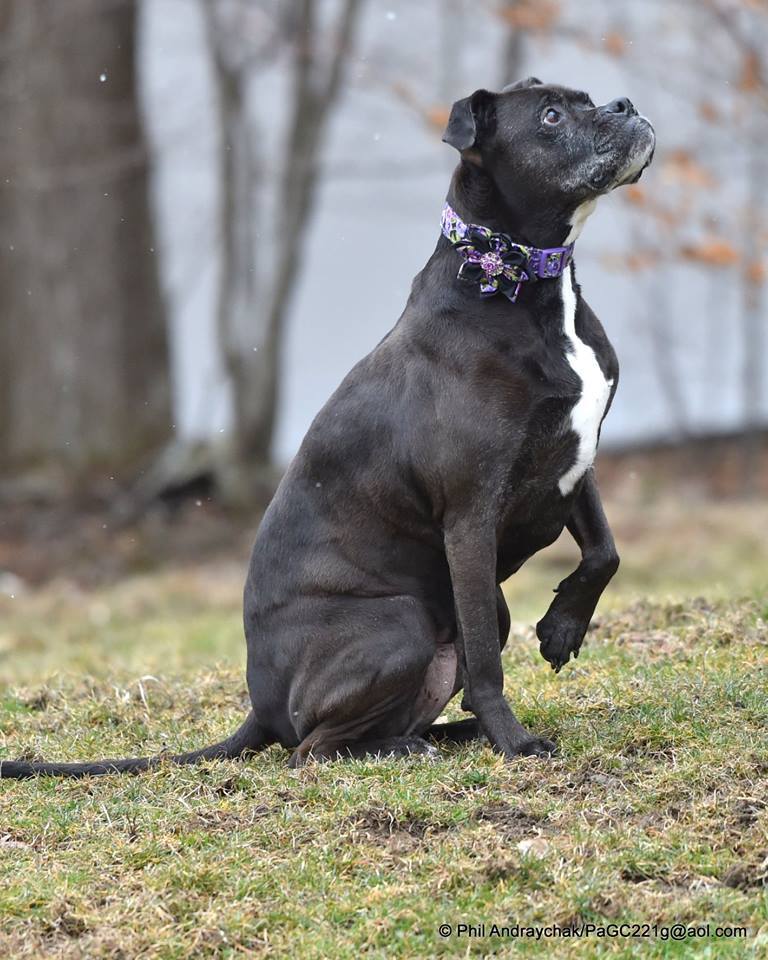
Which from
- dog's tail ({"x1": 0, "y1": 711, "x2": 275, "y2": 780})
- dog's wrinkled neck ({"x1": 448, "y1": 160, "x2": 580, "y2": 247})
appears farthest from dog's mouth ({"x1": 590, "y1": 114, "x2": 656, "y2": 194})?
dog's tail ({"x1": 0, "y1": 711, "x2": 275, "y2": 780})

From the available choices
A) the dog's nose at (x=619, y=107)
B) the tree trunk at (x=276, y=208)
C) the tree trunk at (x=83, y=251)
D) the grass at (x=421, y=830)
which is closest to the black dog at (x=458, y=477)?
the dog's nose at (x=619, y=107)

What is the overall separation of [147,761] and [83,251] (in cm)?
1045

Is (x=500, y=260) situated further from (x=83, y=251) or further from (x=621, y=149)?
(x=83, y=251)

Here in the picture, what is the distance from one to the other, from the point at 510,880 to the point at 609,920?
0.30 m

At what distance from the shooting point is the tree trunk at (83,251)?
47.9 feet

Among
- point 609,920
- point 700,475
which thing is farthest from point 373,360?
point 700,475

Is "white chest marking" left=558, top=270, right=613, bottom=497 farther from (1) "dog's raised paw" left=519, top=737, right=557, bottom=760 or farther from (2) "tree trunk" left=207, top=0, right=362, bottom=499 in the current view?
(2) "tree trunk" left=207, top=0, right=362, bottom=499

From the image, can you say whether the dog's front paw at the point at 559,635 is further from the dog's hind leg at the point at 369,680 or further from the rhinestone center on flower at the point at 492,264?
the rhinestone center on flower at the point at 492,264

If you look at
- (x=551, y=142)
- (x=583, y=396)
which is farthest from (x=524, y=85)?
(x=583, y=396)

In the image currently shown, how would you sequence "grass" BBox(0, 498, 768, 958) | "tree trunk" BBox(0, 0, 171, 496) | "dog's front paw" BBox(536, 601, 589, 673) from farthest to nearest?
"tree trunk" BBox(0, 0, 171, 496), "dog's front paw" BBox(536, 601, 589, 673), "grass" BBox(0, 498, 768, 958)

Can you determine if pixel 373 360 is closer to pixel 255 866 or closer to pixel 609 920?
pixel 255 866

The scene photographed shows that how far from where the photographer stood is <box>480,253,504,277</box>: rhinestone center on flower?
482cm

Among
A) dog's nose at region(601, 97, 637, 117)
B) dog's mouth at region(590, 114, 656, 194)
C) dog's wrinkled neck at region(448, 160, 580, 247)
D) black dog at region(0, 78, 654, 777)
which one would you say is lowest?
black dog at region(0, 78, 654, 777)

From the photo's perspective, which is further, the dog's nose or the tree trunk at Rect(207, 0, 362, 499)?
the tree trunk at Rect(207, 0, 362, 499)
